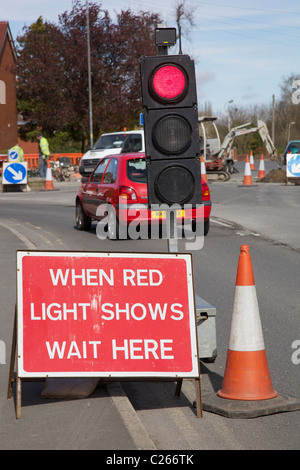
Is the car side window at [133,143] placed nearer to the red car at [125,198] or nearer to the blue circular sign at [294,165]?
the blue circular sign at [294,165]

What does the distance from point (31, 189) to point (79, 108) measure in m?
19.2

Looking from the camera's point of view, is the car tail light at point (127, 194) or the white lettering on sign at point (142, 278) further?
the car tail light at point (127, 194)

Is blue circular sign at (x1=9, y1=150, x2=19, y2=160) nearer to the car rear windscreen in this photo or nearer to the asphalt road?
the asphalt road

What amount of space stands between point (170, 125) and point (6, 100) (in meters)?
50.6

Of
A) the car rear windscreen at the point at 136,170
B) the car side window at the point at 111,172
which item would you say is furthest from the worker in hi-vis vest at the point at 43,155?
the car rear windscreen at the point at 136,170

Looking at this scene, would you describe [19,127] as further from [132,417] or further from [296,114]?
[132,417]

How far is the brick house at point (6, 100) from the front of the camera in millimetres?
54844

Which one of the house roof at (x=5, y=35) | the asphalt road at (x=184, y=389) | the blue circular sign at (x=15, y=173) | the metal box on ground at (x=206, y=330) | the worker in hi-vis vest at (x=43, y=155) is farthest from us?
the house roof at (x=5, y=35)

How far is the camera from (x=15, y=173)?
1172 inches

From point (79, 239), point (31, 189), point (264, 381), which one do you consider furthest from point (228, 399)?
point (31, 189)

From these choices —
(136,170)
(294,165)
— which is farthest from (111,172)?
(294,165)

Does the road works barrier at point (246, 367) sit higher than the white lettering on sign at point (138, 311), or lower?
lower

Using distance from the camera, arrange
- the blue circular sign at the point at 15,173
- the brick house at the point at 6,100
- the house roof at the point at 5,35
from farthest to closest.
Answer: the house roof at the point at 5,35 → the brick house at the point at 6,100 → the blue circular sign at the point at 15,173

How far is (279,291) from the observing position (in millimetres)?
9156
